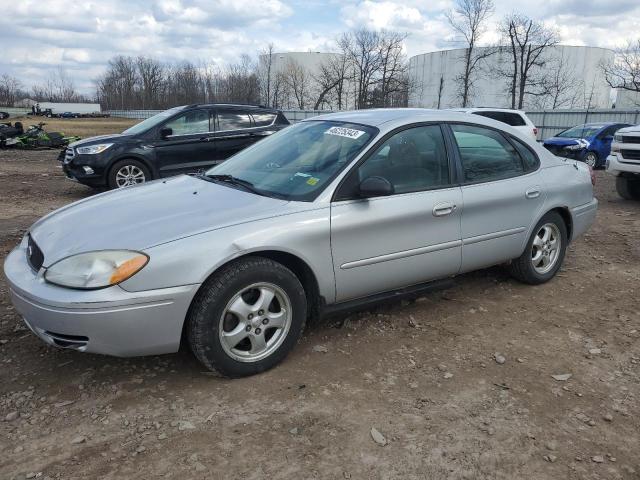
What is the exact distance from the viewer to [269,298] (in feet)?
10.4

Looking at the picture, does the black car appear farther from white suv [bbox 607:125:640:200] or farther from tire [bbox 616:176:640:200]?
tire [bbox 616:176:640:200]

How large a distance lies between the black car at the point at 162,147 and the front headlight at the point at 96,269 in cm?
665

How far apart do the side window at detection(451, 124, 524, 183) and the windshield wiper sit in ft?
5.39

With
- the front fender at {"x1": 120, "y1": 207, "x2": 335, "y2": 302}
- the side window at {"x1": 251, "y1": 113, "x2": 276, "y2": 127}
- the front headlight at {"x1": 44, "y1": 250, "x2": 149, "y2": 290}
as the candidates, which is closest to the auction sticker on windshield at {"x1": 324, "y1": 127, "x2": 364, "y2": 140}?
the front fender at {"x1": 120, "y1": 207, "x2": 335, "y2": 302}

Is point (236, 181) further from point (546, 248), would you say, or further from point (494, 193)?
point (546, 248)

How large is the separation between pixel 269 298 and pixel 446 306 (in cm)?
184

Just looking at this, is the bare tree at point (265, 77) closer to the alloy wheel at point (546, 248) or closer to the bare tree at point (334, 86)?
the bare tree at point (334, 86)

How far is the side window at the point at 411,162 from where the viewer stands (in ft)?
12.2

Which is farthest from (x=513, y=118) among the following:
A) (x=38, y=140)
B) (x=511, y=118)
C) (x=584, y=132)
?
(x=38, y=140)

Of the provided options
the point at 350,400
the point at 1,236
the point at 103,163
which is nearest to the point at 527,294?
the point at 350,400

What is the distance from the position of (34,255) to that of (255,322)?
4.59ft

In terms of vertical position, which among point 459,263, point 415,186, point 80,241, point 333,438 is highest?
point 415,186

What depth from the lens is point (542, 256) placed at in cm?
486

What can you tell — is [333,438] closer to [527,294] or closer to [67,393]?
[67,393]
